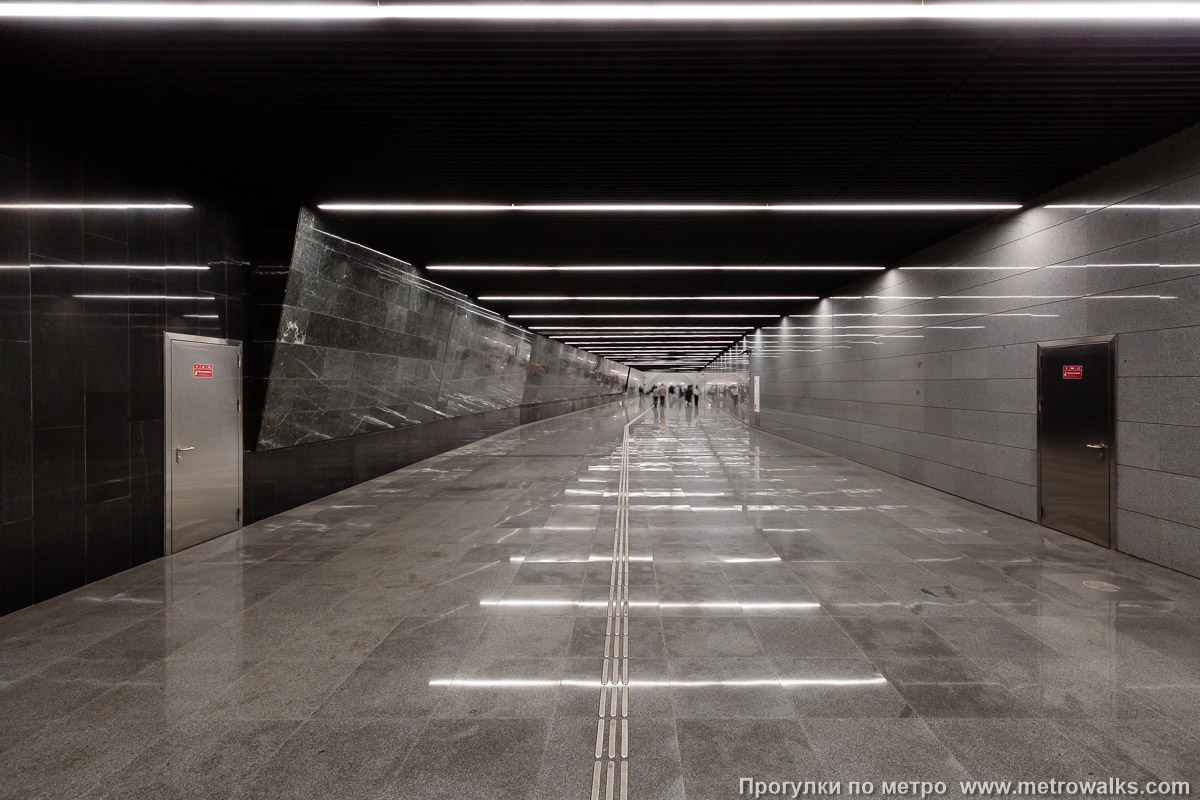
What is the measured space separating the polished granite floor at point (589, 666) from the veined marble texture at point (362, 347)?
8.82 ft

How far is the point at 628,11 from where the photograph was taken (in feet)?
13.8

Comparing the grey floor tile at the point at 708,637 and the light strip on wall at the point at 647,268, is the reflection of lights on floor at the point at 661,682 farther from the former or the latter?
the light strip on wall at the point at 647,268

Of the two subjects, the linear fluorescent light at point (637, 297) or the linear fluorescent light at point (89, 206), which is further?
the linear fluorescent light at point (637, 297)

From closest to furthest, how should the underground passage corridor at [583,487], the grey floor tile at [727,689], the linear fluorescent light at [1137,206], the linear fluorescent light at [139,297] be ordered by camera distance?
the underground passage corridor at [583,487]
the grey floor tile at [727,689]
the linear fluorescent light at [139,297]
the linear fluorescent light at [1137,206]

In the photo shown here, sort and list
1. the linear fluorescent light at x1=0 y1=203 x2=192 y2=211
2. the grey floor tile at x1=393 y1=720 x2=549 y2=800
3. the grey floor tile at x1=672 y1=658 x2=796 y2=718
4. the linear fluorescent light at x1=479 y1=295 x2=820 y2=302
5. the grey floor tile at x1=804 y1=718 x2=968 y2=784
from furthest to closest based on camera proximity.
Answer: the linear fluorescent light at x1=479 y1=295 x2=820 y2=302, the linear fluorescent light at x1=0 y1=203 x2=192 y2=211, the grey floor tile at x1=672 y1=658 x2=796 y2=718, the grey floor tile at x1=804 y1=718 x2=968 y2=784, the grey floor tile at x1=393 y1=720 x2=549 y2=800

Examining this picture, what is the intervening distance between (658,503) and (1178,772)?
22.8 ft

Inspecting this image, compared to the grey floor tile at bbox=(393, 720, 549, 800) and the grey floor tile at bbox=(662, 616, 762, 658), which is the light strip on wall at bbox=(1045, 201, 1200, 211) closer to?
the grey floor tile at bbox=(662, 616, 762, 658)

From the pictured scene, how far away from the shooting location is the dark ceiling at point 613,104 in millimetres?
4547

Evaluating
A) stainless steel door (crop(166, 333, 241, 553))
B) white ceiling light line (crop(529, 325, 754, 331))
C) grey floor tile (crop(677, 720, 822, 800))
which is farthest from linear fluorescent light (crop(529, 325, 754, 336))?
grey floor tile (crop(677, 720, 822, 800))

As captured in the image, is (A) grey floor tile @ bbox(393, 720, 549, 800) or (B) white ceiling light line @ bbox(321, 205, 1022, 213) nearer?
(A) grey floor tile @ bbox(393, 720, 549, 800)

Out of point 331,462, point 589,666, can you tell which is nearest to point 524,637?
point 589,666

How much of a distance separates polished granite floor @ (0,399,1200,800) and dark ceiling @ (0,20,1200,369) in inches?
188

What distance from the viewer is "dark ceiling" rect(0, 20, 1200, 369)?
455 centimetres

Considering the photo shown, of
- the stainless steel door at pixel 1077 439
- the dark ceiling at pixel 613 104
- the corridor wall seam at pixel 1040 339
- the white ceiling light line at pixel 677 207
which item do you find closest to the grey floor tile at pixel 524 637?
the dark ceiling at pixel 613 104
